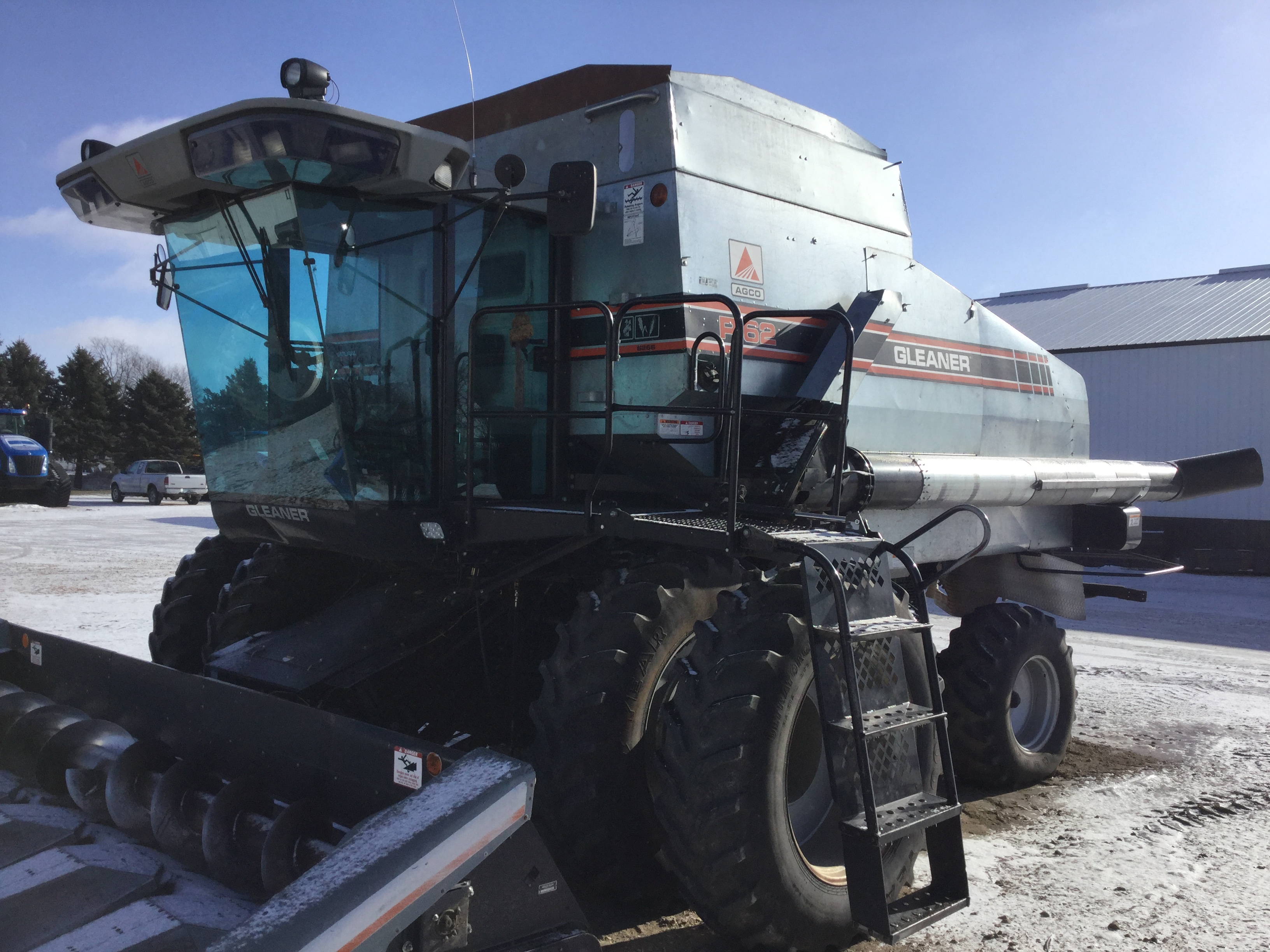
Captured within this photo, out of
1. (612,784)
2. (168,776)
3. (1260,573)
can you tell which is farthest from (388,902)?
(1260,573)

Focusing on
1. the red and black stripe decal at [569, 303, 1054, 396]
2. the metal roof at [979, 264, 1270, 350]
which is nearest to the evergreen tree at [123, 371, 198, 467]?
the metal roof at [979, 264, 1270, 350]

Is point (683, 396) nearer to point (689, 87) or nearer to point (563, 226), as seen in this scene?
point (563, 226)

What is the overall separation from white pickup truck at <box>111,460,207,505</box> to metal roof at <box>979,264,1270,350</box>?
86.6 feet

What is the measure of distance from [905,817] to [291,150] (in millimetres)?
3169

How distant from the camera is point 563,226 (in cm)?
372

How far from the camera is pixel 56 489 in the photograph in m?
27.4

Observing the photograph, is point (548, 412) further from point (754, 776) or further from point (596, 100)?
point (596, 100)

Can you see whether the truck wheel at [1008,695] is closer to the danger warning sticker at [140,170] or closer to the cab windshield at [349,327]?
the cab windshield at [349,327]

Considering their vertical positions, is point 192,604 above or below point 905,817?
above

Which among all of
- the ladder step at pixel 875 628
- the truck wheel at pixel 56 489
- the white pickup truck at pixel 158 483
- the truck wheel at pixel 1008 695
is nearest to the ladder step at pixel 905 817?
the ladder step at pixel 875 628

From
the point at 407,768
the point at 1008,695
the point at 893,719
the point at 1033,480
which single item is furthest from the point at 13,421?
the point at 893,719

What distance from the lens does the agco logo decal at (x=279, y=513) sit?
4309 mm

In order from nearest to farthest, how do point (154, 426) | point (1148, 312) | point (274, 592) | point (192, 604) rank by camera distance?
point (274, 592), point (192, 604), point (1148, 312), point (154, 426)

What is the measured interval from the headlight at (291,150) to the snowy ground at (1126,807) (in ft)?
10.0
